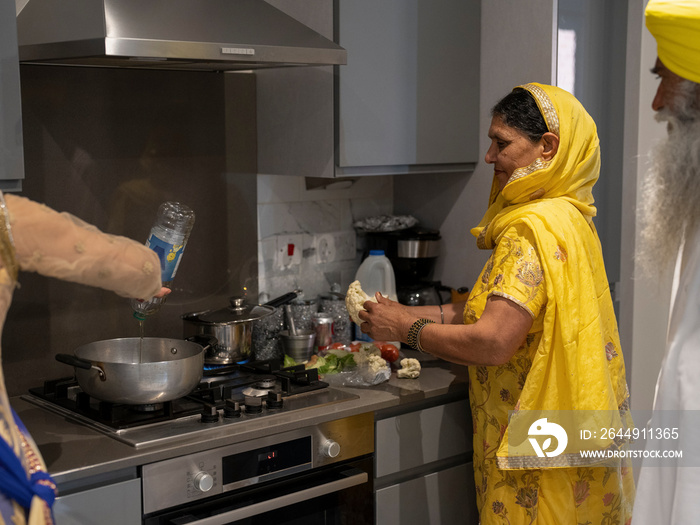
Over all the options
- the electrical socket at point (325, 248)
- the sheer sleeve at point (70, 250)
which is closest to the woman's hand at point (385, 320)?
the electrical socket at point (325, 248)

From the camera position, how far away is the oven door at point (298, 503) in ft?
6.20

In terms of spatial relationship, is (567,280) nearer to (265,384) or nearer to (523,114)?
(523,114)

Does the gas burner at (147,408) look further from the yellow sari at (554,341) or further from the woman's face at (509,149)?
the woman's face at (509,149)

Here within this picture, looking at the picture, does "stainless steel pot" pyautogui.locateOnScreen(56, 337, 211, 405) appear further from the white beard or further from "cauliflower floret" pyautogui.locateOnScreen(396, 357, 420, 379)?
the white beard

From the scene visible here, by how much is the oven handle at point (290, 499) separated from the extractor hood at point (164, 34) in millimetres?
1035

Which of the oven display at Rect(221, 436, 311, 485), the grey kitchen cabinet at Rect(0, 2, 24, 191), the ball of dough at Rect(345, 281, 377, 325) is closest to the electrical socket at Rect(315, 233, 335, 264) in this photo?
the ball of dough at Rect(345, 281, 377, 325)

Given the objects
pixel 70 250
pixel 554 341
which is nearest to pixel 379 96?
pixel 554 341

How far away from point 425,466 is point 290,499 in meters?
0.48

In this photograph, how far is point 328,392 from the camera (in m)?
2.25

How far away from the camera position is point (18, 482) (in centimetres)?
134

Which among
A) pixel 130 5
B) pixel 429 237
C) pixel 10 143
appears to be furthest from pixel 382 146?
pixel 10 143

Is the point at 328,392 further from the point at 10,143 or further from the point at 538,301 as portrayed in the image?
the point at 10,143

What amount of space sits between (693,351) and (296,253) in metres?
1.60

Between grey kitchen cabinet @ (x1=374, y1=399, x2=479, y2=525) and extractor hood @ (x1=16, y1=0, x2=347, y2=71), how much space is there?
975mm
